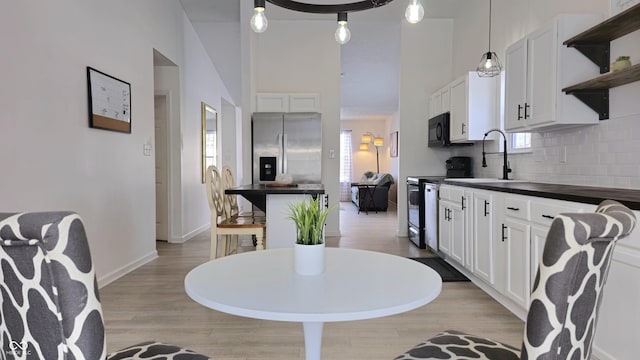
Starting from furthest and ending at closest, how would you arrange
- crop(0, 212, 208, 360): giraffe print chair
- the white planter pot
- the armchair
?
the armchair
the white planter pot
crop(0, 212, 208, 360): giraffe print chair

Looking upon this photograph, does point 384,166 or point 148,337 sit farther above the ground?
point 384,166

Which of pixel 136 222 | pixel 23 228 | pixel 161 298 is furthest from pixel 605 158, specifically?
pixel 136 222

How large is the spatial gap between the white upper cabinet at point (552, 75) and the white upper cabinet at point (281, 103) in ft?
10.3

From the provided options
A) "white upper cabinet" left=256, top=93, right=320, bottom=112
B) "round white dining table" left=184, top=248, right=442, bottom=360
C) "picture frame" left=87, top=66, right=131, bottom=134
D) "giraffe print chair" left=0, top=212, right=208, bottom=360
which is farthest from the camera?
"white upper cabinet" left=256, top=93, right=320, bottom=112

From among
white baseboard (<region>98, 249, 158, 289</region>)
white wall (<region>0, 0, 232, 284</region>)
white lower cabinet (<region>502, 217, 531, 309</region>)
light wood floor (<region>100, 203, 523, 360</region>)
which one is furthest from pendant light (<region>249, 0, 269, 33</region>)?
white baseboard (<region>98, 249, 158, 289</region>)

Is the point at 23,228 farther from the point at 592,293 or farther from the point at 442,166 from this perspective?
the point at 442,166

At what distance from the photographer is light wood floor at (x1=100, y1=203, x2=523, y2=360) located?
2268 millimetres

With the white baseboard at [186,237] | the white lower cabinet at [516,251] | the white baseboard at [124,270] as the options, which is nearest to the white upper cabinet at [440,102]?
the white lower cabinet at [516,251]

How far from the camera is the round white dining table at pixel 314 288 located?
984mm

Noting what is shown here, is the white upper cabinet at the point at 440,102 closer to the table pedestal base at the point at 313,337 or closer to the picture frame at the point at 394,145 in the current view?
the table pedestal base at the point at 313,337

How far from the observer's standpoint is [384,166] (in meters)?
12.1

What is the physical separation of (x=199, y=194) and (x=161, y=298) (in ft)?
10.6

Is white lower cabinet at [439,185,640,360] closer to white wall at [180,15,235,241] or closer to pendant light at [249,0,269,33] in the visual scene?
pendant light at [249,0,269,33]

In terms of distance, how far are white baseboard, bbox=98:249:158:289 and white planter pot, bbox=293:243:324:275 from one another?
2760 mm
